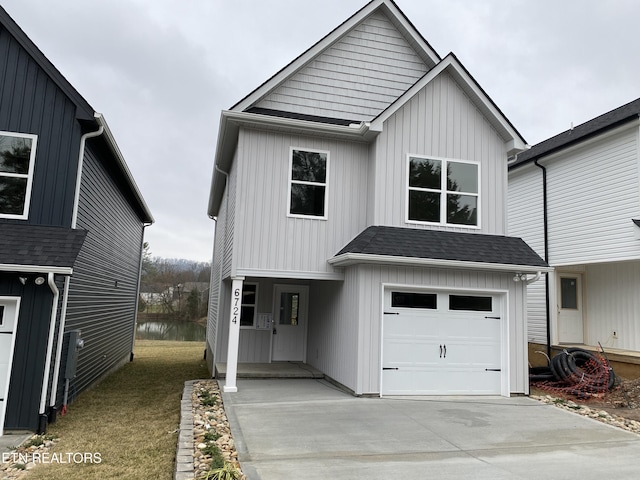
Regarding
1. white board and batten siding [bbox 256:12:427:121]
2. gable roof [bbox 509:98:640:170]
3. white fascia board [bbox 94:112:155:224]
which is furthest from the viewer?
gable roof [bbox 509:98:640:170]

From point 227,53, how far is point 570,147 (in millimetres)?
13581

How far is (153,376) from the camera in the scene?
1266cm

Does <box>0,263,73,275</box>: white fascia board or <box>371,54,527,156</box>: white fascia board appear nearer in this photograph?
<box>0,263,73,275</box>: white fascia board

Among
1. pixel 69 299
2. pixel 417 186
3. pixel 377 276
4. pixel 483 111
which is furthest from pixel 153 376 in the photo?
pixel 483 111

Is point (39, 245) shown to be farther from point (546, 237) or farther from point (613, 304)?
point (613, 304)

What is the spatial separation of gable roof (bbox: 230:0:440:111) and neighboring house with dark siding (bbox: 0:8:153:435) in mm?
3713

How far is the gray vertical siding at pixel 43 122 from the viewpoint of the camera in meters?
7.45

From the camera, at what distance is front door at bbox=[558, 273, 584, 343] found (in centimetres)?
1344

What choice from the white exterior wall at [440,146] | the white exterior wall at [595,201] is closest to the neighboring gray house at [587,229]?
the white exterior wall at [595,201]

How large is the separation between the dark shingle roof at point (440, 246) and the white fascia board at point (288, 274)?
53 cm

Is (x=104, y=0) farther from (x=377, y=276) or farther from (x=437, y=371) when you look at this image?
(x=437, y=371)

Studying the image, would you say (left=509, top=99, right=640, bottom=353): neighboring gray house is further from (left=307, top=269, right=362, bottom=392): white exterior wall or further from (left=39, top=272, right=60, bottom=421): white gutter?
(left=39, top=272, right=60, bottom=421): white gutter

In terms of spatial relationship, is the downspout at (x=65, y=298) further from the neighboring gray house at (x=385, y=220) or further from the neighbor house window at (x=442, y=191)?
the neighbor house window at (x=442, y=191)

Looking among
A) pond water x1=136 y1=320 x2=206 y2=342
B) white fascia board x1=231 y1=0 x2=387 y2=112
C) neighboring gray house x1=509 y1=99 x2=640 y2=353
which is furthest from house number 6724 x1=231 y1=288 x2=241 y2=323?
pond water x1=136 y1=320 x2=206 y2=342
